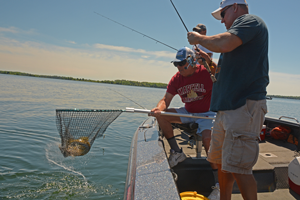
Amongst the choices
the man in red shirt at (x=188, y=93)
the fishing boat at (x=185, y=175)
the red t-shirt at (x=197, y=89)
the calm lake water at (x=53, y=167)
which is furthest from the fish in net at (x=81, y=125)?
the calm lake water at (x=53, y=167)

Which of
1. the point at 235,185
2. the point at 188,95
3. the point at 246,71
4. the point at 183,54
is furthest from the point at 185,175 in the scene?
the point at 246,71

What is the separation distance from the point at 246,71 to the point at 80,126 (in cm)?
210

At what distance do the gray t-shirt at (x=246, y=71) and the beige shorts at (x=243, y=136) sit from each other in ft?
0.21

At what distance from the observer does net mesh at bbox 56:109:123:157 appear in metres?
2.61

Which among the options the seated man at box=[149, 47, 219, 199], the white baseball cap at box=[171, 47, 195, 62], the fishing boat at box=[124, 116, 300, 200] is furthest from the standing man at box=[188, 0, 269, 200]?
the white baseball cap at box=[171, 47, 195, 62]

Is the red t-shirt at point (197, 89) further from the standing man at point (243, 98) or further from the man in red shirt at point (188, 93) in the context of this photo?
the standing man at point (243, 98)

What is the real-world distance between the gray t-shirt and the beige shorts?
0.06 meters

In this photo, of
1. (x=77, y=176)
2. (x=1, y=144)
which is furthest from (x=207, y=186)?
(x=1, y=144)

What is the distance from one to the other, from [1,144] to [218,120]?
6.37 m

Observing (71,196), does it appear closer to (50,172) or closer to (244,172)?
(50,172)

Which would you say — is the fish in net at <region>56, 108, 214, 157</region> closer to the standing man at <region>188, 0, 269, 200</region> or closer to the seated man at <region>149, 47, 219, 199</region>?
the seated man at <region>149, 47, 219, 199</region>

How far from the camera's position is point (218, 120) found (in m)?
1.89

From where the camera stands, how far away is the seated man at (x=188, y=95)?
2898 mm

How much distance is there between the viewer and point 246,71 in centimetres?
166
